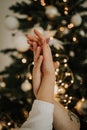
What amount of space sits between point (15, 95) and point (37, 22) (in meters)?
0.53

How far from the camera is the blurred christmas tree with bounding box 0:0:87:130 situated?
1.57 meters

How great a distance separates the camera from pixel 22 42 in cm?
144

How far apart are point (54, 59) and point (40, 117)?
90cm

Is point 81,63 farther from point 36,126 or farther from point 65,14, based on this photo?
point 36,126

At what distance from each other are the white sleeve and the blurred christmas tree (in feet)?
2.79

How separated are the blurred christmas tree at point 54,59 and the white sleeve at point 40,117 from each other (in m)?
0.85

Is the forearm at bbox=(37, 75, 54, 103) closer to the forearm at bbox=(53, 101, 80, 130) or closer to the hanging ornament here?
the forearm at bbox=(53, 101, 80, 130)

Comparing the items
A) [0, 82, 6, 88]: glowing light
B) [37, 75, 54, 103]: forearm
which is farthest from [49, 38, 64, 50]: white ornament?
[37, 75, 54, 103]: forearm

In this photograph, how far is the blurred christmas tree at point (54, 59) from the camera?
1572 mm

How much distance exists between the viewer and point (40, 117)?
0.67 m

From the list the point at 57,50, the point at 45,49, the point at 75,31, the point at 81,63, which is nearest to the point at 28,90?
the point at 57,50

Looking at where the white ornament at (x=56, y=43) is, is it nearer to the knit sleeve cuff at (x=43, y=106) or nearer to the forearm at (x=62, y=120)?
the forearm at (x=62, y=120)

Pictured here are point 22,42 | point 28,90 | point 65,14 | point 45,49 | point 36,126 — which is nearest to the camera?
point 36,126

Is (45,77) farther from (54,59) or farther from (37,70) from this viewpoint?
(54,59)
